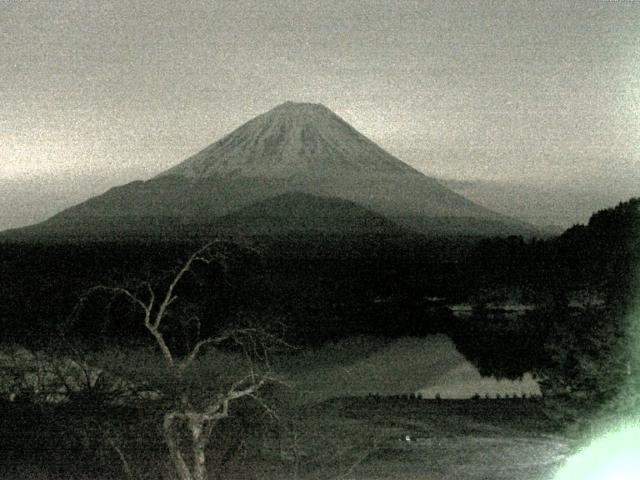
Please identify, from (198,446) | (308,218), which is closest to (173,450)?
(198,446)

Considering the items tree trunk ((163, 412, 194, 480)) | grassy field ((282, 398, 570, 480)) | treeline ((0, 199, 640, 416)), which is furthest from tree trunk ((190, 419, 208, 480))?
treeline ((0, 199, 640, 416))

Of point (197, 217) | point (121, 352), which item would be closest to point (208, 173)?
point (197, 217)

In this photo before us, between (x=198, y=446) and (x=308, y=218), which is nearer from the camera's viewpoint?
(x=198, y=446)

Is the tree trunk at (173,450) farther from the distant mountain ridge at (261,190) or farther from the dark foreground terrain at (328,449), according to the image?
the distant mountain ridge at (261,190)

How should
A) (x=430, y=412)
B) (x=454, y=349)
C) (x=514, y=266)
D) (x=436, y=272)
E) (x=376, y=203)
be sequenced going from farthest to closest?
(x=376, y=203) < (x=436, y=272) < (x=514, y=266) < (x=454, y=349) < (x=430, y=412)

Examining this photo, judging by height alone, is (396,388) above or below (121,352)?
below

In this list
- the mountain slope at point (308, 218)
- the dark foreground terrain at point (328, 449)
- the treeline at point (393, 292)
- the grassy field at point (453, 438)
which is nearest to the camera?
the dark foreground terrain at point (328, 449)

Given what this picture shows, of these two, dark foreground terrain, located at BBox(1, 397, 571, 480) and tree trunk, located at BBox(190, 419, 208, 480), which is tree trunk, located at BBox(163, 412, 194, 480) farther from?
dark foreground terrain, located at BBox(1, 397, 571, 480)

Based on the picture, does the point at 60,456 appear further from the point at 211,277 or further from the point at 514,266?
the point at 514,266

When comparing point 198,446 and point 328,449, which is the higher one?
point 198,446

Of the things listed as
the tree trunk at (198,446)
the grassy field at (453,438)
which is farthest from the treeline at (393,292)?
the tree trunk at (198,446)

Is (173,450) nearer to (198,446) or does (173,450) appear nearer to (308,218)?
(198,446)
